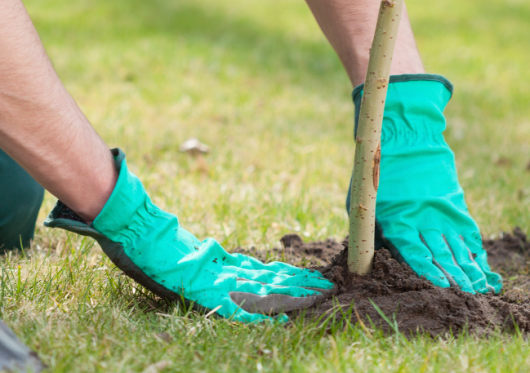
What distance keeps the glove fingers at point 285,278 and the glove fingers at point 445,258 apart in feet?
1.12

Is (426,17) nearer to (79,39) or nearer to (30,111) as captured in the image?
(79,39)

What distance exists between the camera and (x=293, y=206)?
2.35 meters

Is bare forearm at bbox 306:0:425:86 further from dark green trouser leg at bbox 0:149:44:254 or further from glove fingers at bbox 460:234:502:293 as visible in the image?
Result: dark green trouser leg at bbox 0:149:44:254

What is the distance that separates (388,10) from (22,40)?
0.89m

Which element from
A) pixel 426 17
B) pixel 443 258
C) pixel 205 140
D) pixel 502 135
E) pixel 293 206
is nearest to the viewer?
pixel 443 258

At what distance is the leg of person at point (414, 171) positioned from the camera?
1.52 m

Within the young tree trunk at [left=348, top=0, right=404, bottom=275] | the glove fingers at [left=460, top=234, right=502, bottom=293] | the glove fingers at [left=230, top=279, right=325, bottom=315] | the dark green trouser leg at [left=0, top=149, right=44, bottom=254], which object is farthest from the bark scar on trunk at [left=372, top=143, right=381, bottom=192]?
the dark green trouser leg at [left=0, top=149, right=44, bottom=254]

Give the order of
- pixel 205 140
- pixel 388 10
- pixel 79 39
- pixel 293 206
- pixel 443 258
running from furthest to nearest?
pixel 79 39 < pixel 205 140 < pixel 293 206 < pixel 443 258 < pixel 388 10

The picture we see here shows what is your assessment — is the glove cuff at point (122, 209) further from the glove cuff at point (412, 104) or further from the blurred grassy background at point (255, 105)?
the glove cuff at point (412, 104)

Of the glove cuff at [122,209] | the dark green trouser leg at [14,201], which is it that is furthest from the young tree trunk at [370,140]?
the dark green trouser leg at [14,201]

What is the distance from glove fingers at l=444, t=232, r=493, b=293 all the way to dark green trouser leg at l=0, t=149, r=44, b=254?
1.42m

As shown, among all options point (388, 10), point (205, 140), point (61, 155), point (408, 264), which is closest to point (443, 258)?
point (408, 264)

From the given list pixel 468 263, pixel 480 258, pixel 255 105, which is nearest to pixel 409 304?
pixel 468 263

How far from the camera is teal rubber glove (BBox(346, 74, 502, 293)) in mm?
1516
